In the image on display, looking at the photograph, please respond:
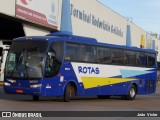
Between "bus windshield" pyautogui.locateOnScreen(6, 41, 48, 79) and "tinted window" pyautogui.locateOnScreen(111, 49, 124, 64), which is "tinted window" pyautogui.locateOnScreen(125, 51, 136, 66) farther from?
"bus windshield" pyautogui.locateOnScreen(6, 41, 48, 79)

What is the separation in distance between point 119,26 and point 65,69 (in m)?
39.7

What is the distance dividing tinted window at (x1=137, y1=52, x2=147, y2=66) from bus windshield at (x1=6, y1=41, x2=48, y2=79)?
7.72 meters

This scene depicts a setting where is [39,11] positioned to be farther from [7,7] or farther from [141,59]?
[141,59]

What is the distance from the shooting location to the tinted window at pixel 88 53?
20.1m

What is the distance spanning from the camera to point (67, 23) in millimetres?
39062

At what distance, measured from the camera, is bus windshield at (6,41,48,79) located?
58.9ft

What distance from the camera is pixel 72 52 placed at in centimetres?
1944

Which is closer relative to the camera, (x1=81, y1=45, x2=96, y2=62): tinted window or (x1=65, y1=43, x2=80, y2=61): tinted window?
(x1=65, y1=43, x2=80, y2=61): tinted window

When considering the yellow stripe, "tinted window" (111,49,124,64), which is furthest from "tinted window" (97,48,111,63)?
the yellow stripe

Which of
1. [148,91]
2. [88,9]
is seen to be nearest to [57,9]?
[88,9]

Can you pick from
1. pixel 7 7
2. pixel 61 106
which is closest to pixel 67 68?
pixel 61 106

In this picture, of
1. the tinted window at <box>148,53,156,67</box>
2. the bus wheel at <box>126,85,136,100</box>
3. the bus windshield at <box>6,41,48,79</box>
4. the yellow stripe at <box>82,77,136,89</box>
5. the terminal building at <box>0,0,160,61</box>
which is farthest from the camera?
→ the terminal building at <box>0,0,160,61</box>

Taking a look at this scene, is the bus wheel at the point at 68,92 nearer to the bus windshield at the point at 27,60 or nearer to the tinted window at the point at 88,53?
the tinted window at the point at 88,53

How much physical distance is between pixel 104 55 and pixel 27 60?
15.7ft
